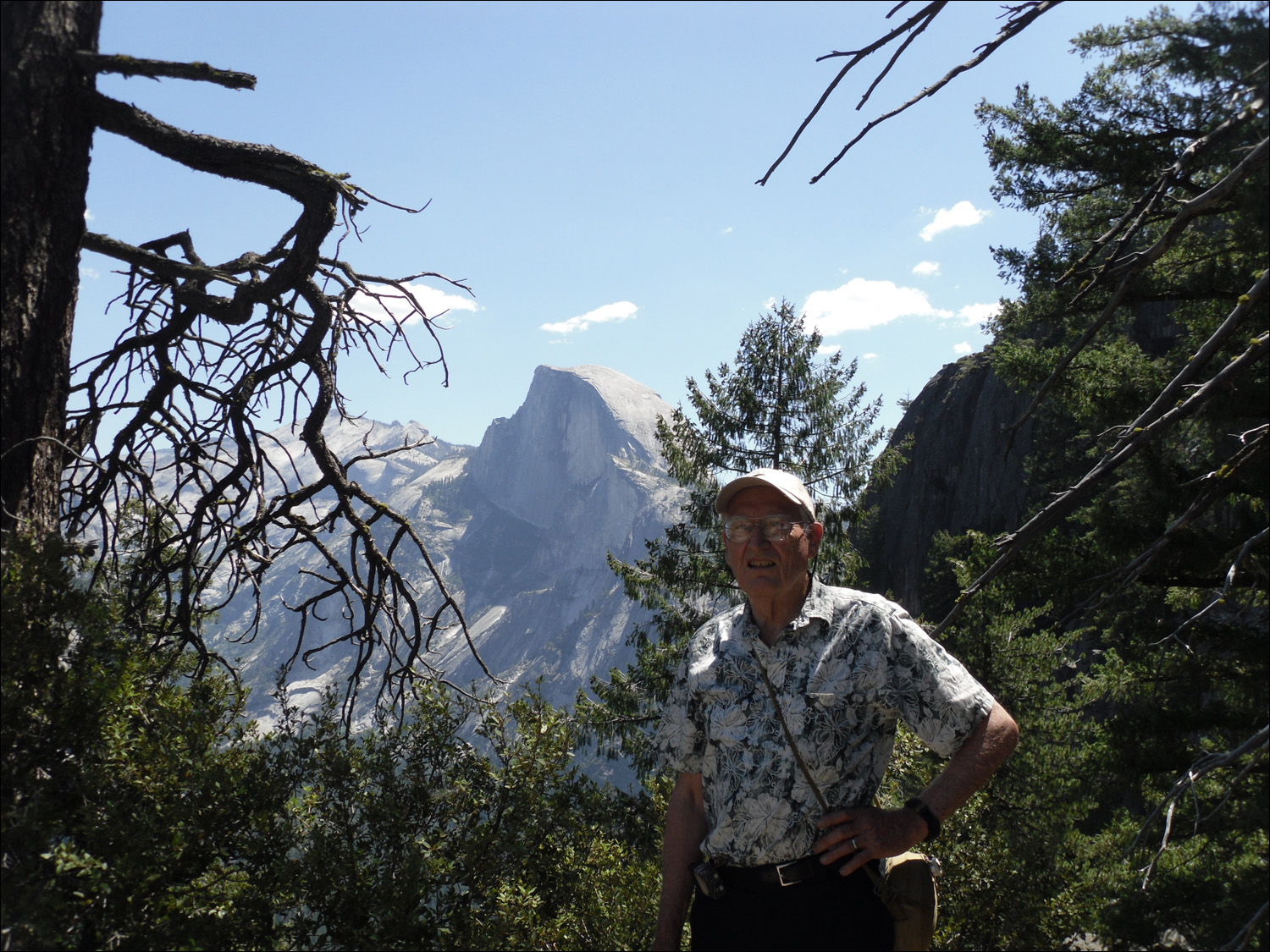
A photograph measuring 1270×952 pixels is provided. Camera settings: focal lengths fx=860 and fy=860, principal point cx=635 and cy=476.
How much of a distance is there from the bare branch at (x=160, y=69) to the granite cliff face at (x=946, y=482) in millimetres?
36232

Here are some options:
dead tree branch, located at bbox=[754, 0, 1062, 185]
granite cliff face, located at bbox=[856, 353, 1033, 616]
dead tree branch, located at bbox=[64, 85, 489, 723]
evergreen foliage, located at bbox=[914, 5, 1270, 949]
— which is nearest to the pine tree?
evergreen foliage, located at bbox=[914, 5, 1270, 949]

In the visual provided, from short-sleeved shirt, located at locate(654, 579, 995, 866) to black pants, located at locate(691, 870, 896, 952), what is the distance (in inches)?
3.6

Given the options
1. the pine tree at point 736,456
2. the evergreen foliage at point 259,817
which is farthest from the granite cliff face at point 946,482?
the evergreen foliage at point 259,817

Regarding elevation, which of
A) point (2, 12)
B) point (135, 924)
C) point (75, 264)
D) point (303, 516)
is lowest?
point (135, 924)

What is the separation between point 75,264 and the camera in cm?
298

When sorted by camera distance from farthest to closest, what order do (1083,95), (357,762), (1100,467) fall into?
(1083,95), (357,762), (1100,467)

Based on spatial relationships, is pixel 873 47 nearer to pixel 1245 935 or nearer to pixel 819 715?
pixel 819 715

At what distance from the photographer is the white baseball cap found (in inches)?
A: 94.7

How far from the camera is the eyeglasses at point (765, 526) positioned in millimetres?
2381

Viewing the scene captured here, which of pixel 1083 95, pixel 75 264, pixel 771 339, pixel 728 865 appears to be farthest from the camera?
pixel 771 339

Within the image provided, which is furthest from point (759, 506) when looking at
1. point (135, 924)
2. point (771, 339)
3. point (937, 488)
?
point (937, 488)

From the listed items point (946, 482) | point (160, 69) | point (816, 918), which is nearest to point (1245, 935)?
point (816, 918)

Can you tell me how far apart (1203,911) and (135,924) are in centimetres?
907

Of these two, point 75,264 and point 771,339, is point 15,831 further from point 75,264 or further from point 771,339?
point 771,339
